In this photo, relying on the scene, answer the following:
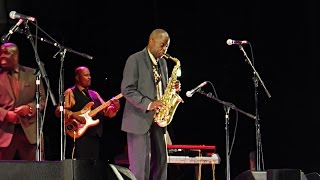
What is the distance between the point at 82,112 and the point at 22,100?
1618 millimetres

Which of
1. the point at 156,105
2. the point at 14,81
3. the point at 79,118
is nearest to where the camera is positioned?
the point at 156,105

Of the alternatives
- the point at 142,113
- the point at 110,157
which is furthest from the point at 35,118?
the point at 110,157

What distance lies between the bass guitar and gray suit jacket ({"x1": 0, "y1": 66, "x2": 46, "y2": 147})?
1486 millimetres

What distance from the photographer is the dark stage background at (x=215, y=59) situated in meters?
7.66

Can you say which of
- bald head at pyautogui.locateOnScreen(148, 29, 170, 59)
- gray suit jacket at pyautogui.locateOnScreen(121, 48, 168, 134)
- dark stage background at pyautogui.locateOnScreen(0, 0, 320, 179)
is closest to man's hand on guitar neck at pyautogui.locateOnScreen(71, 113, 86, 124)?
dark stage background at pyautogui.locateOnScreen(0, 0, 320, 179)

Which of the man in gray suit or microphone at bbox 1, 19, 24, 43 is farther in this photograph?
the man in gray suit

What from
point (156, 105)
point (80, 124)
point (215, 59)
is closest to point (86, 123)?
point (80, 124)

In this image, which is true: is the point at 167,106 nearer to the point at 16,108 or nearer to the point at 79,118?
the point at 16,108

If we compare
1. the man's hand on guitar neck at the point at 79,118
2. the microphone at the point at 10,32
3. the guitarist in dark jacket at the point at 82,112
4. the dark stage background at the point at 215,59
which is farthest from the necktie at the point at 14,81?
the dark stage background at the point at 215,59

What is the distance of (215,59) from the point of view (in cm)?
820

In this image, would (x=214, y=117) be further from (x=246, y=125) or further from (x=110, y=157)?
(x=110, y=157)

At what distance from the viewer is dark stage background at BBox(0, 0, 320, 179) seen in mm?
7656

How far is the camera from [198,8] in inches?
323

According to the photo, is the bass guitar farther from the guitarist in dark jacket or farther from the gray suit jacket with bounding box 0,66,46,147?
the gray suit jacket with bounding box 0,66,46,147
